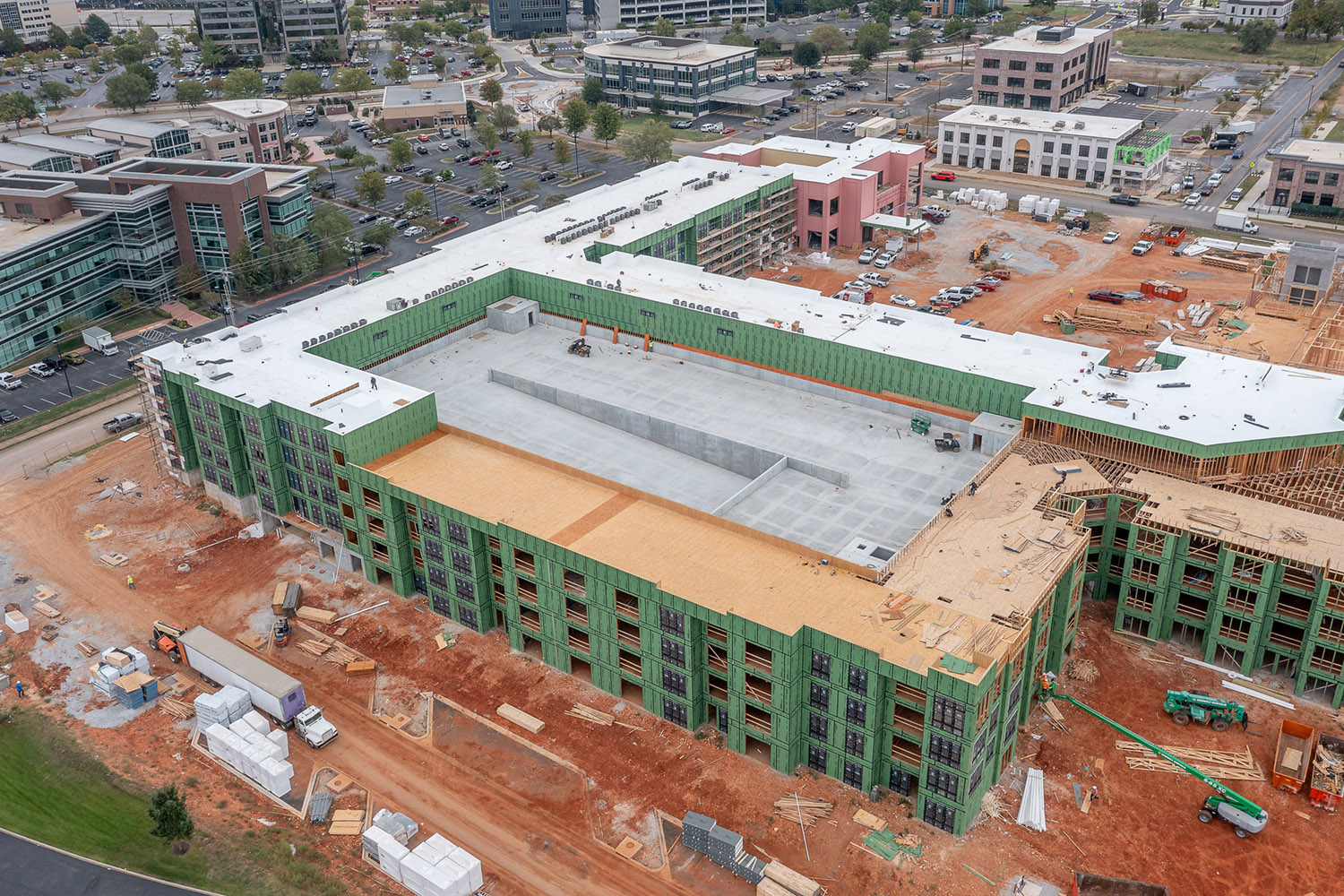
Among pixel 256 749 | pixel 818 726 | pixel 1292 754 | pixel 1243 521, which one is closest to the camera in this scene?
pixel 818 726

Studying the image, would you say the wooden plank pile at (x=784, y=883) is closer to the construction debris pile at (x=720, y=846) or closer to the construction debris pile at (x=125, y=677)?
the construction debris pile at (x=720, y=846)

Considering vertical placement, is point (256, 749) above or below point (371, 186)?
below

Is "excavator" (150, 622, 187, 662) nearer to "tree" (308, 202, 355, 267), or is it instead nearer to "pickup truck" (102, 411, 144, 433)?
"pickup truck" (102, 411, 144, 433)

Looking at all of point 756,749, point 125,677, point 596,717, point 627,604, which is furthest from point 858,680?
point 125,677

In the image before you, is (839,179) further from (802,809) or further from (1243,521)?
(802,809)

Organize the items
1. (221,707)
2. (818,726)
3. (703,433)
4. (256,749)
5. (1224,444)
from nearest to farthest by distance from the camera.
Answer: (818,726) < (256,749) < (221,707) < (1224,444) < (703,433)

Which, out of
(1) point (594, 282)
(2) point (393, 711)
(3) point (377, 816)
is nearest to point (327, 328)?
(1) point (594, 282)

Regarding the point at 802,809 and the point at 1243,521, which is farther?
the point at 1243,521

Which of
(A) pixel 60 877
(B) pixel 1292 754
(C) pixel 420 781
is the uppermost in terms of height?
(B) pixel 1292 754
